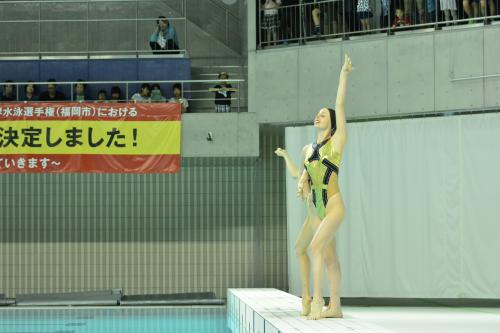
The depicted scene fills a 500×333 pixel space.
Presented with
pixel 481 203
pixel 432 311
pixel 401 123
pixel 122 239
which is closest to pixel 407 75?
pixel 401 123

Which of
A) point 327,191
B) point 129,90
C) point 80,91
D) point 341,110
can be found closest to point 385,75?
point 129,90

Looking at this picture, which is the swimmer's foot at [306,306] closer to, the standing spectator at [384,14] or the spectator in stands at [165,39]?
the standing spectator at [384,14]

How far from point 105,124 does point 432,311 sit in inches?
314

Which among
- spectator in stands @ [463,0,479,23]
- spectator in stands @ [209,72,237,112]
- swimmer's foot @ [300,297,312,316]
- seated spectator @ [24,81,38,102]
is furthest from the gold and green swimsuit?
seated spectator @ [24,81,38,102]

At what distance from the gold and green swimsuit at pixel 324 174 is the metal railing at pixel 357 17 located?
360 inches

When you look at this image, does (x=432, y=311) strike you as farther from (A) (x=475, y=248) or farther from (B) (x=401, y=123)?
(B) (x=401, y=123)

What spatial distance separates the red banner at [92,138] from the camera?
19953mm

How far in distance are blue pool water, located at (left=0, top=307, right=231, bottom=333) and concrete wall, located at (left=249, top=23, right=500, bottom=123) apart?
4.86 metres

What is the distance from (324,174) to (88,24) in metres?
16.1

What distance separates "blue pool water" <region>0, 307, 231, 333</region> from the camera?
14758mm

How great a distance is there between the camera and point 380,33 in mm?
19797

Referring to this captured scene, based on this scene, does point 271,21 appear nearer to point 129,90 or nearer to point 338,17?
point 338,17

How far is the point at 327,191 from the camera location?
9.71m

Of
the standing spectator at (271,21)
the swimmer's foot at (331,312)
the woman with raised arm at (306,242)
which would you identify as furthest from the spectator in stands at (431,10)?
the swimmer's foot at (331,312)
